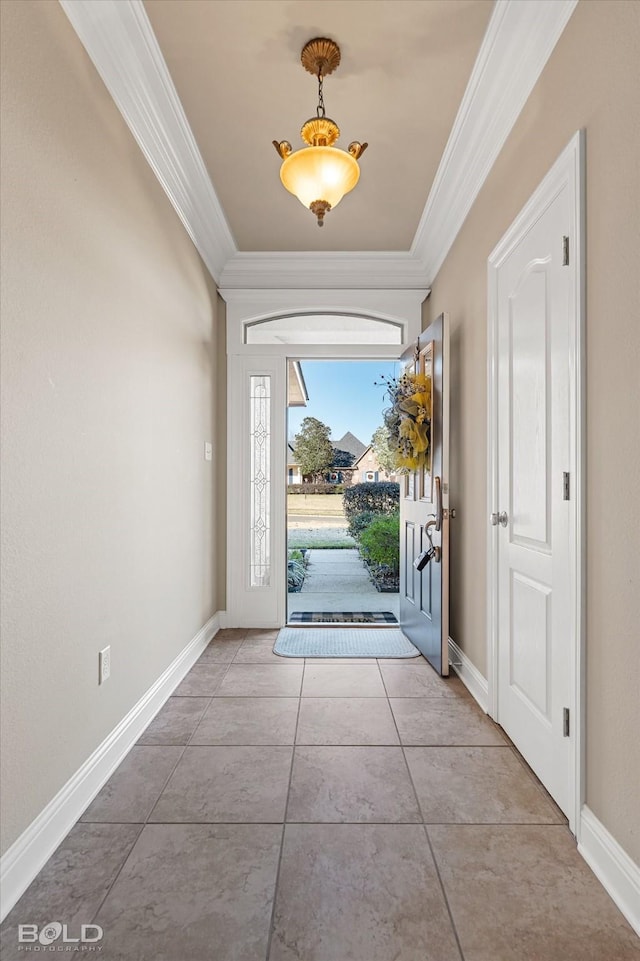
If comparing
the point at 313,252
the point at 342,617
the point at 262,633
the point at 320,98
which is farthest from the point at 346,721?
the point at 313,252

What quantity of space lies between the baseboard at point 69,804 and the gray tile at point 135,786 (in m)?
0.03

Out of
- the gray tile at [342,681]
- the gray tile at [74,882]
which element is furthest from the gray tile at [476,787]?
the gray tile at [74,882]

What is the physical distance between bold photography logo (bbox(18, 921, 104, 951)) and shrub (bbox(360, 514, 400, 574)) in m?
5.23

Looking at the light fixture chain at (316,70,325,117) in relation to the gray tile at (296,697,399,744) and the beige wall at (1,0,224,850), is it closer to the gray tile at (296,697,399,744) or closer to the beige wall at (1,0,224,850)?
the beige wall at (1,0,224,850)

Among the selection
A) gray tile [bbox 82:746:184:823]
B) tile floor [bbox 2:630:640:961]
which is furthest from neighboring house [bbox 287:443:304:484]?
gray tile [bbox 82:746:184:823]

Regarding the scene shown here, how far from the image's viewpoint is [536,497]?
1960mm

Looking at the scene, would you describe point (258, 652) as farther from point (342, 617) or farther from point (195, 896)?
point (195, 896)

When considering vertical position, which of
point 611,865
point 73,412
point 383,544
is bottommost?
point 611,865

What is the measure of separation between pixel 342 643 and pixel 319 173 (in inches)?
112

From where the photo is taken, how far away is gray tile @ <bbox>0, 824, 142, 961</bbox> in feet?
4.21

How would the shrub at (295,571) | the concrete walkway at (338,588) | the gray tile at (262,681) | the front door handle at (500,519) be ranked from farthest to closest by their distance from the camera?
the shrub at (295,571) → the concrete walkway at (338,588) → the gray tile at (262,681) → the front door handle at (500,519)

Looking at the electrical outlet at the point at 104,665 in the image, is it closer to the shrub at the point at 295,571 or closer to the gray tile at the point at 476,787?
the gray tile at the point at 476,787

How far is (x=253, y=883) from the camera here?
4.65 feet

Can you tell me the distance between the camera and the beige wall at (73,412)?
1409 millimetres
